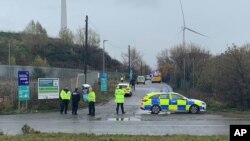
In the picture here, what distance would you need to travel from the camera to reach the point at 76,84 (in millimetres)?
42281

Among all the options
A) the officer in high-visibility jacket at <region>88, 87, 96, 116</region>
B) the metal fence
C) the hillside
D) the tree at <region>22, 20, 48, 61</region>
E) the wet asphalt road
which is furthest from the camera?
the tree at <region>22, 20, 48, 61</region>

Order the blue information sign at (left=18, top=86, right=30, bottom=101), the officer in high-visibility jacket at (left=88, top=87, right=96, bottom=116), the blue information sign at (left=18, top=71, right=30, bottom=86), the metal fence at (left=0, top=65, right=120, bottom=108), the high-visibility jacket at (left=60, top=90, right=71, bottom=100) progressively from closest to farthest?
the officer in high-visibility jacket at (left=88, top=87, right=96, bottom=116)
the high-visibility jacket at (left=60, top=90, right=71, bottom=100)
the blue information sign at (left=18, top=86, right=30, bottom=101)
the blue information sign at (left=18, top=71, right=30, bottom=86)
the metal fence at (left=0, top=65, right=120, bottom=108)

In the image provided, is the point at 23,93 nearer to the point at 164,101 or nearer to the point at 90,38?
the point at 164,101

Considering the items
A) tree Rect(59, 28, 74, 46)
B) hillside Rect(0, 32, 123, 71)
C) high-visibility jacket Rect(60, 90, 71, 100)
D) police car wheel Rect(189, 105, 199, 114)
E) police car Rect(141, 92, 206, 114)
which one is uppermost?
tree Rect(59, 28, 74, 46)

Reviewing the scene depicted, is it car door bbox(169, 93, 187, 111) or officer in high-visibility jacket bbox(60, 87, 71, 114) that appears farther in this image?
officer in high-visibility jacket bbox(60, 87, 71, 114)

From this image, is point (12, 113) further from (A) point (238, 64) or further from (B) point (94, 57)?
(B) point (94, 57)

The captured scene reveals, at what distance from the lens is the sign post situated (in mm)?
32344

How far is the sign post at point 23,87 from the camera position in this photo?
106 feet

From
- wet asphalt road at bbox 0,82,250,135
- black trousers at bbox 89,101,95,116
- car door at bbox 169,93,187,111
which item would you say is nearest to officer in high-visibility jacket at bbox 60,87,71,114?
black trousers at bbox 89,101,95,116

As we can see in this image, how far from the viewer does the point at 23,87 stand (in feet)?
107

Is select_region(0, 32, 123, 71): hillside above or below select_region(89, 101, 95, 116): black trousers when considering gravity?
above

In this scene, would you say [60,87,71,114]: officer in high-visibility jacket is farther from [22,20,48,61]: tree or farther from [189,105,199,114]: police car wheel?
[22,20,48,61]: tree

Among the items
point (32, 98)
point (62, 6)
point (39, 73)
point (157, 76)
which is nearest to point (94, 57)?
point (157, 76)

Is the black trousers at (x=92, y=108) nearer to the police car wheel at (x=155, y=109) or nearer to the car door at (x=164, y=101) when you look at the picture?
the police car wheel at (x=155, y=109)
